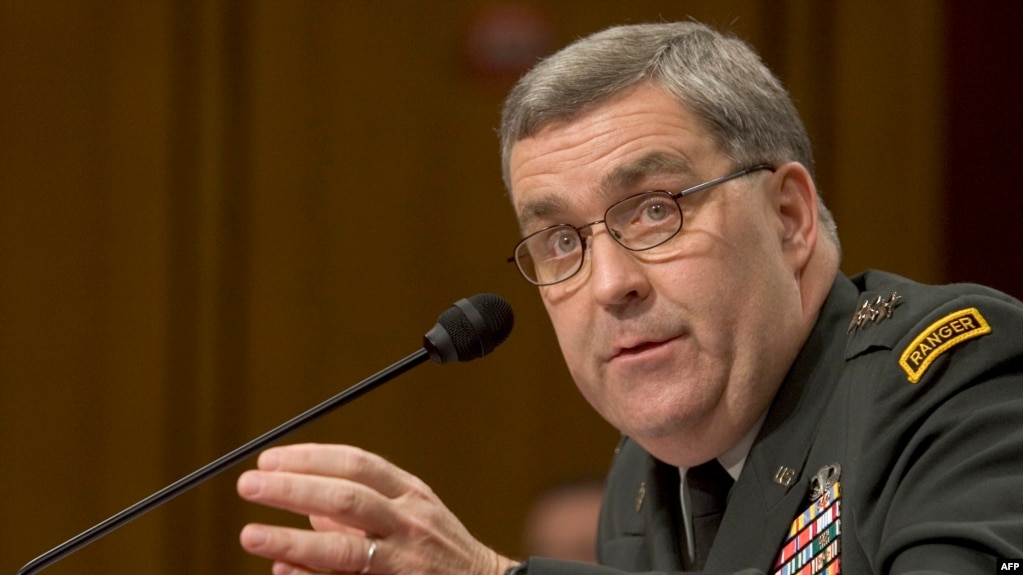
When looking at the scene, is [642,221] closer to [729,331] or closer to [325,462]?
[729,331]

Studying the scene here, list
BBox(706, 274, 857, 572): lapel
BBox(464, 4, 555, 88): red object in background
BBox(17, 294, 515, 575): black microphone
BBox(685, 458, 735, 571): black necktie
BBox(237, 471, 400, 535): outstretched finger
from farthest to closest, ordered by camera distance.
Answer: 1. BBox(464, 4, 555, 88): red object in background
2. BBox(685, 458, 735, 571): black necktie
3. BBox(706, 274, 857, 572): lapel
4. BBox(17, 294, 515, 575): black microphone
5. BBox(237, 471, 400, 535): outstretched finger

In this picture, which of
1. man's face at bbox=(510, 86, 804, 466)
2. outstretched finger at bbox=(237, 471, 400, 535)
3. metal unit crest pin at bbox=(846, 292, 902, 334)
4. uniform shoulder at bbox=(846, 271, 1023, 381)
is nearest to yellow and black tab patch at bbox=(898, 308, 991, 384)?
uniform shoulder at bbox=(846, 271, 1023, 381)

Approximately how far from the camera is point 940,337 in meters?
1.54

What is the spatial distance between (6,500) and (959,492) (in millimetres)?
2826

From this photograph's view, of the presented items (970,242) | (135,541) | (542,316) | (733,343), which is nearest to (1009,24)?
(970,242)

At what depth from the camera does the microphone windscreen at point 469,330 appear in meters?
1.69

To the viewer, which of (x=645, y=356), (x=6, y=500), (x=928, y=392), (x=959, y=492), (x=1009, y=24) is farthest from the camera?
(x=1009, y=24)

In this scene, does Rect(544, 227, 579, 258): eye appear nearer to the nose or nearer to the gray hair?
the nose

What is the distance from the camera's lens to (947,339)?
1531 mm

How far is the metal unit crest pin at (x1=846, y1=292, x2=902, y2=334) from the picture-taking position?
172 cm

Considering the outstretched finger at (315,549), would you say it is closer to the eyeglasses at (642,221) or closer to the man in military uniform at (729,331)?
the man in military uniform at (729,331)

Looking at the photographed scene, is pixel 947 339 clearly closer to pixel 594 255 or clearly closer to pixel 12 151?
pixel 594 255

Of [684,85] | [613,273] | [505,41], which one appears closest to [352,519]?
[613,273]

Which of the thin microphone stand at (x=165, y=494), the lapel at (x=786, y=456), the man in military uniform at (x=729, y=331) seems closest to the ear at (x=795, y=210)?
the man in military uniform at (x=729, y=331)
